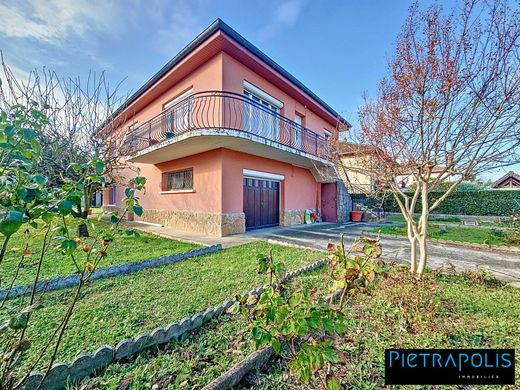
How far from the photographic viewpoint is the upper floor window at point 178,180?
11.1m

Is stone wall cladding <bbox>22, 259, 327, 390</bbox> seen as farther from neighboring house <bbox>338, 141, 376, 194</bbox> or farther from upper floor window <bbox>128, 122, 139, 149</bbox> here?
upper floor window <bbox>128, 122, 139, 149</bbox>

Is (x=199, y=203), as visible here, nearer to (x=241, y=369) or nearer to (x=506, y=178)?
(x=241, y=369)

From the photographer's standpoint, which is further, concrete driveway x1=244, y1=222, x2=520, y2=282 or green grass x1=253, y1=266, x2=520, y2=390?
concrete driveway x1=244, y1=222, x2=520, y2=282

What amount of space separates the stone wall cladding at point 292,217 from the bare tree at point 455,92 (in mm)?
8516

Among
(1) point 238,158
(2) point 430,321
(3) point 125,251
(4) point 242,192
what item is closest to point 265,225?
(4) point 242,192

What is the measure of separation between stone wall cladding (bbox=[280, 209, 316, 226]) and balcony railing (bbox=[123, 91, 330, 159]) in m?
3.70

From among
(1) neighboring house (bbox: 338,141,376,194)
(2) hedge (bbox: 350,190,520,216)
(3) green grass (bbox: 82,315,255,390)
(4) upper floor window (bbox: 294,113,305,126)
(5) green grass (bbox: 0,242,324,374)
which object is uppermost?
(4) upper floor window (bbox: 294,113,305,126)

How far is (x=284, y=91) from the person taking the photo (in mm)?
11703

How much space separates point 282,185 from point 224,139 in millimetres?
5114

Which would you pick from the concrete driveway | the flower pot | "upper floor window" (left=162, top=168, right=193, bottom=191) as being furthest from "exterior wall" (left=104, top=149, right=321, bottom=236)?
the concrete driveway

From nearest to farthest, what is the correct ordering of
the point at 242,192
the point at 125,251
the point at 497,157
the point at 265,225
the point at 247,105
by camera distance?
the point at 497,157
the point at 125,251
the point at 247,105
the point at 242,192
the point at 265,225

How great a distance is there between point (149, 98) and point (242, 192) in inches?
313

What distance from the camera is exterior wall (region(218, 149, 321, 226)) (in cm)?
938

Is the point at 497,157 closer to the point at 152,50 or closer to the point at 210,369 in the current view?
the point at 210,369
